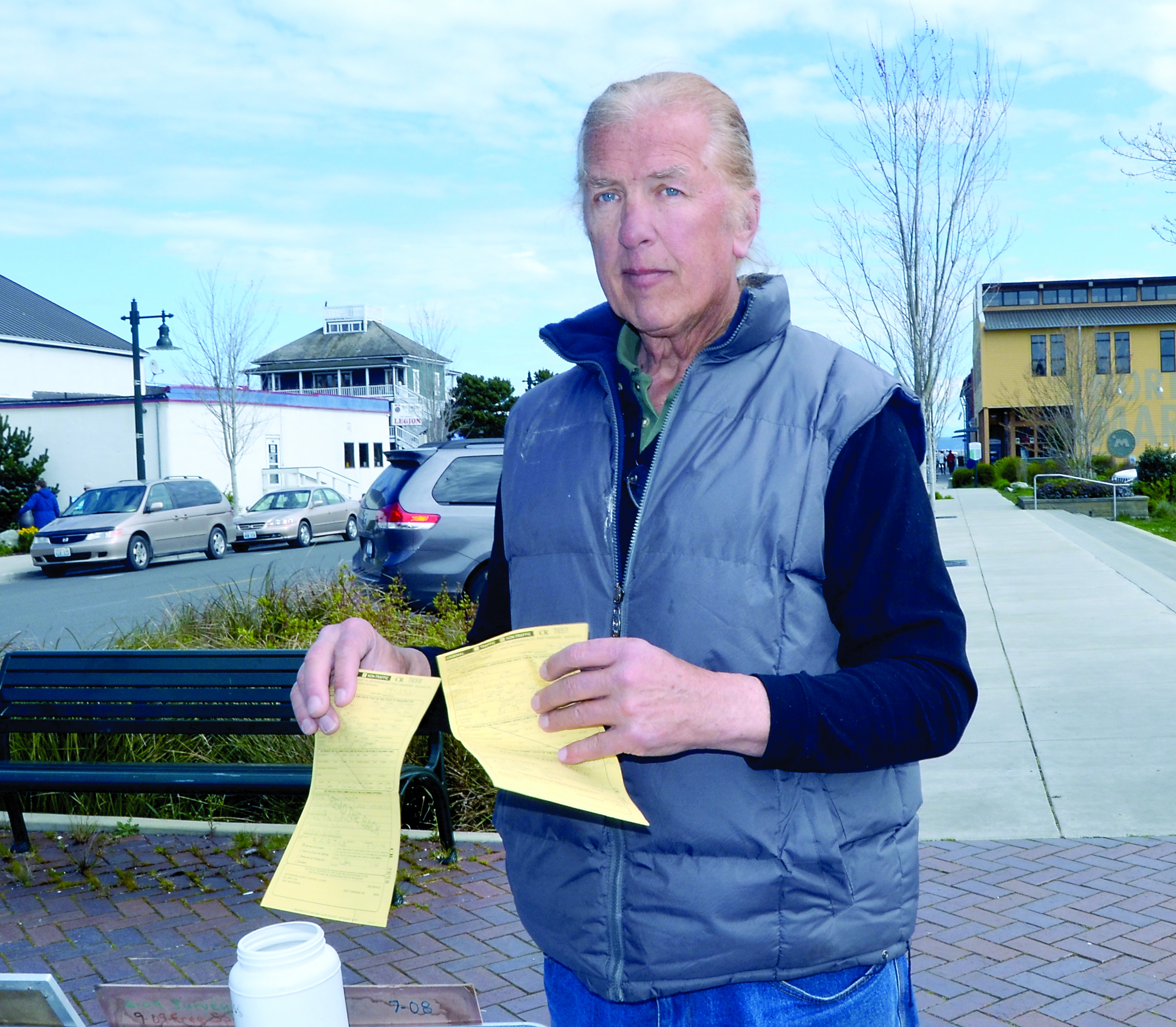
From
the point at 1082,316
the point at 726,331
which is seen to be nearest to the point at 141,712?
the point at 726,331

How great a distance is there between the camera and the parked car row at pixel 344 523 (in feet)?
32.7

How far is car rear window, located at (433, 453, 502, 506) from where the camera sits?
1023 cm

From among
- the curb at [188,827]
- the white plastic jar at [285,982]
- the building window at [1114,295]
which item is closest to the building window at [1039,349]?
the building window at [1114,295]

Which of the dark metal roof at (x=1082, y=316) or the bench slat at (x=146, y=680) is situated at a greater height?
the dark metal roof at (x=1082, y=316)

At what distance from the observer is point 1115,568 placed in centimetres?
1445

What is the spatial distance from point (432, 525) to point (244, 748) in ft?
13.4

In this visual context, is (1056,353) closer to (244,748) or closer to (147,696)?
(244,748)

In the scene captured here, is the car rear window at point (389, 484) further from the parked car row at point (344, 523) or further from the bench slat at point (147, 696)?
the bench slat at point (147, 696)

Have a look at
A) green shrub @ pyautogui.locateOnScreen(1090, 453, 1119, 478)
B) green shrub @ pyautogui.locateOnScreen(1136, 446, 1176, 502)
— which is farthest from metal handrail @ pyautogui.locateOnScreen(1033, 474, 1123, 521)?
green shrub @ pyautogui.locateOnScreen(1090, 453, 1119, 478)

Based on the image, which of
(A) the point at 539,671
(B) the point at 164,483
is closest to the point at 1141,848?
(A) the point at 539,671

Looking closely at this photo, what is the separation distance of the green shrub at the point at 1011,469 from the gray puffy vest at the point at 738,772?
2033 inches

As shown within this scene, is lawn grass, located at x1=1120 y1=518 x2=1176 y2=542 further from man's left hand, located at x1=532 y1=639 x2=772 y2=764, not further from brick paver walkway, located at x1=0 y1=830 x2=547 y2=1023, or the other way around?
man's left hand, located at x1=532 y1=639 x2=772 y2=764

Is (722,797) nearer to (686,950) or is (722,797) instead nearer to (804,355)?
(686,950)

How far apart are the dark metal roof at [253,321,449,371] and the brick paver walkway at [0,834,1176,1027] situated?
64.9 meters
